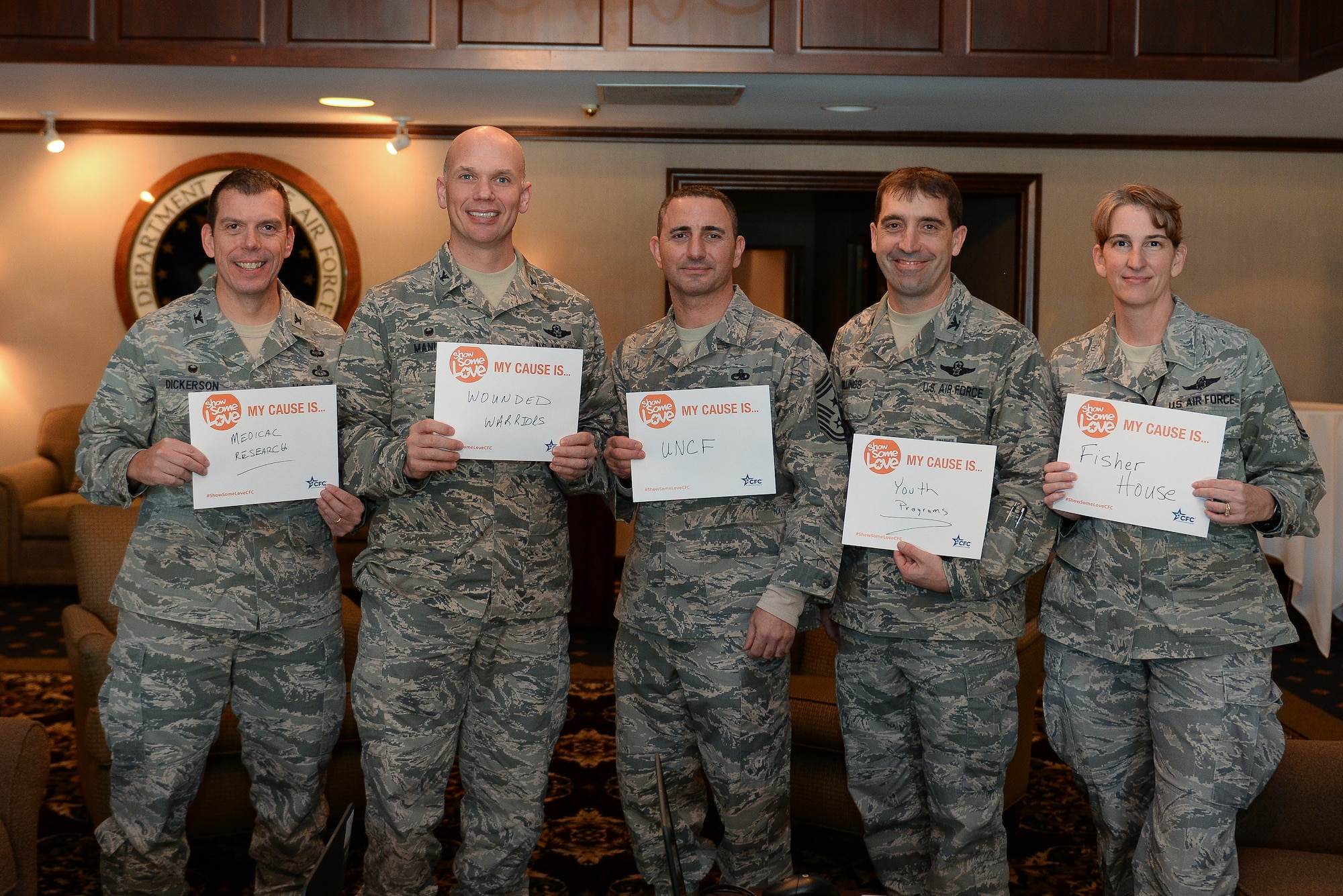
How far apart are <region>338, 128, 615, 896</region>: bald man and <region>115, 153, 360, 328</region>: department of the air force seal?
4.21 metres

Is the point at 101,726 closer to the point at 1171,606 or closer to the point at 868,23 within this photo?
the point at 1171,606

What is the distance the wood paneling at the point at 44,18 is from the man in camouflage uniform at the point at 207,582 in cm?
273

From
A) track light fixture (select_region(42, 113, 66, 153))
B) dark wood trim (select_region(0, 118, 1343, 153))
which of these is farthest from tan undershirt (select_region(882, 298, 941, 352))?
track light fixture (select_region(42, 113, 66, 153))

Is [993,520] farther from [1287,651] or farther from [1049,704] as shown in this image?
[1287,651]

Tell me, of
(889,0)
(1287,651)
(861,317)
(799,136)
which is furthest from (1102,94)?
(861,317)

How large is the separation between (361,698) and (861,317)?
1.35 m

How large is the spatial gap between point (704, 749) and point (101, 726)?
145 centimetres

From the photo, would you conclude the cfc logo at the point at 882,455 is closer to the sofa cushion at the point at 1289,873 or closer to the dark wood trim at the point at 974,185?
the sofa cushion at the point at 1289,873

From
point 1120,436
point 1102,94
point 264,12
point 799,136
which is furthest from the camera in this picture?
point 799,136

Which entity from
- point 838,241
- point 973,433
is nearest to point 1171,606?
point 973,433

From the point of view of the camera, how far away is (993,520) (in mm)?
2234

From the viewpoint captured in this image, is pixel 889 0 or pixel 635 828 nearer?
pixel 635 828

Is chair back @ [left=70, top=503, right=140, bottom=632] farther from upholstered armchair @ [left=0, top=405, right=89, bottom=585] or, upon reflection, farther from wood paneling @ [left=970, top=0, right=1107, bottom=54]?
wood paneling @ [left=970, top=0, right=1107, bottom=54]

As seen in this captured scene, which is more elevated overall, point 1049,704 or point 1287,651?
point 1049,704
